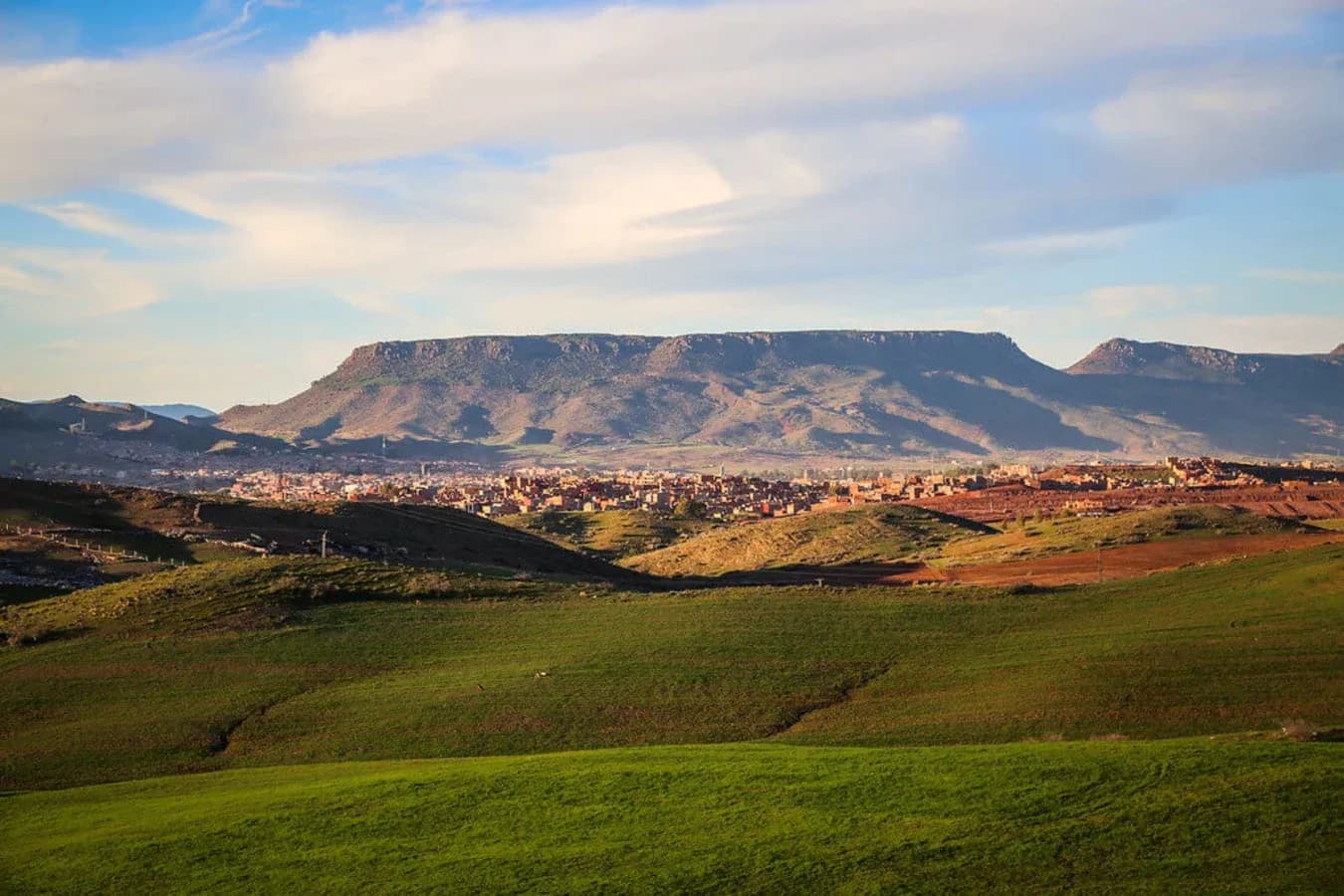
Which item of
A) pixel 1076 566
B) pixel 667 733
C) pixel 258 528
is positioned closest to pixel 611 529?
pixel 258 528

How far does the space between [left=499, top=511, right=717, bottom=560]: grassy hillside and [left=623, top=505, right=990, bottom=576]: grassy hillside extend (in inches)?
233

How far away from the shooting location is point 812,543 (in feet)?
309

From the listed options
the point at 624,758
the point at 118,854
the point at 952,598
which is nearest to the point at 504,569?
the point at 952,598

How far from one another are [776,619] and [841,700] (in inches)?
384

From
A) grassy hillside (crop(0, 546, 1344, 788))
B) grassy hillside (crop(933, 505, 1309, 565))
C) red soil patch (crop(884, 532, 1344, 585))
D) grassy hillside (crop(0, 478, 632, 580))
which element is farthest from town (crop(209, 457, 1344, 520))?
grassy hillside (crop(0, 546, 1344, 788))

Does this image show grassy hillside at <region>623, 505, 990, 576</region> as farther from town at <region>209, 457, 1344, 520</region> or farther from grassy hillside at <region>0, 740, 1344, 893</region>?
grassy hillside at <region>0, 740, 1344, 893</region>

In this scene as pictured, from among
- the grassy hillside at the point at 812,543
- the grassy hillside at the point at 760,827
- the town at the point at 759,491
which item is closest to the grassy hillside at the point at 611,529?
the grassy hillside at the point at 812,543

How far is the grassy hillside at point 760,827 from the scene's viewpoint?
1852 centimetres

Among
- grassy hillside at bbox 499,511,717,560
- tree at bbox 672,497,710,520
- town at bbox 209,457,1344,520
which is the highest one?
town at bbox 209,457,1344,520

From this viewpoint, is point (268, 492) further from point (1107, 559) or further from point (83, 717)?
point (83, 717)

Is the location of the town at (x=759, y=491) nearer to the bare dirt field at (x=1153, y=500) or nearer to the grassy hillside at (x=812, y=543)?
the bare dirt field at (x=1153, y=500)

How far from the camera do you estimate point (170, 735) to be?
3447cm

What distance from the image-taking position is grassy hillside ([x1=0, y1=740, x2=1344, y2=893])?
18.5 metres

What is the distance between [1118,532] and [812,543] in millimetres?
22495
